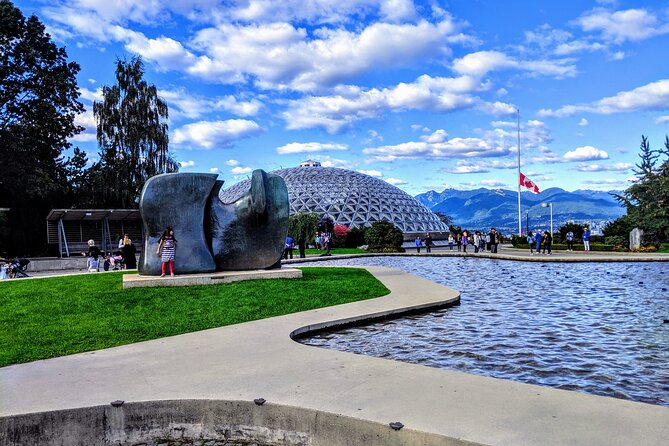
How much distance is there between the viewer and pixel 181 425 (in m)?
5.03

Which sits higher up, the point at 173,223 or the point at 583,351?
the point at 173,223

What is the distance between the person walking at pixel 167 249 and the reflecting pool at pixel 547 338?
6.44 meters

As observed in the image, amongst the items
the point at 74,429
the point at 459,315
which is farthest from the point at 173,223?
the point at 74,429

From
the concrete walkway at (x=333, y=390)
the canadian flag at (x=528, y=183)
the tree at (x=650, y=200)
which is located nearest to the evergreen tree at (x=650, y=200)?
the tree at (x=650, y=200)

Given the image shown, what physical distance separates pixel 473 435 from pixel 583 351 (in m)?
4.06

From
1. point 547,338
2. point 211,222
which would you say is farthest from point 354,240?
point 547,338

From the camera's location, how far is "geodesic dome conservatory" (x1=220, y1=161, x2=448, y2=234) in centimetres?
5881

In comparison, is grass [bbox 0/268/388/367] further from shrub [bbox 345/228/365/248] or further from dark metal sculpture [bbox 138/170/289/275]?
shrub [bbox 345/228/365/248]

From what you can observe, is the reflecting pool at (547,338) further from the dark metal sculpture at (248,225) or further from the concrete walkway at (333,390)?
the dark metal sculpture at (248,225)

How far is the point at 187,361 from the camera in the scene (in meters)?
6.66

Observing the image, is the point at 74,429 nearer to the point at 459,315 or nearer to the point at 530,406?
the point at 530,406

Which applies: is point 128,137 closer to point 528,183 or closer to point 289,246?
point 289,246

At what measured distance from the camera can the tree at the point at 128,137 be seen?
3822 cm

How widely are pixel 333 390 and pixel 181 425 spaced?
1.45 m
